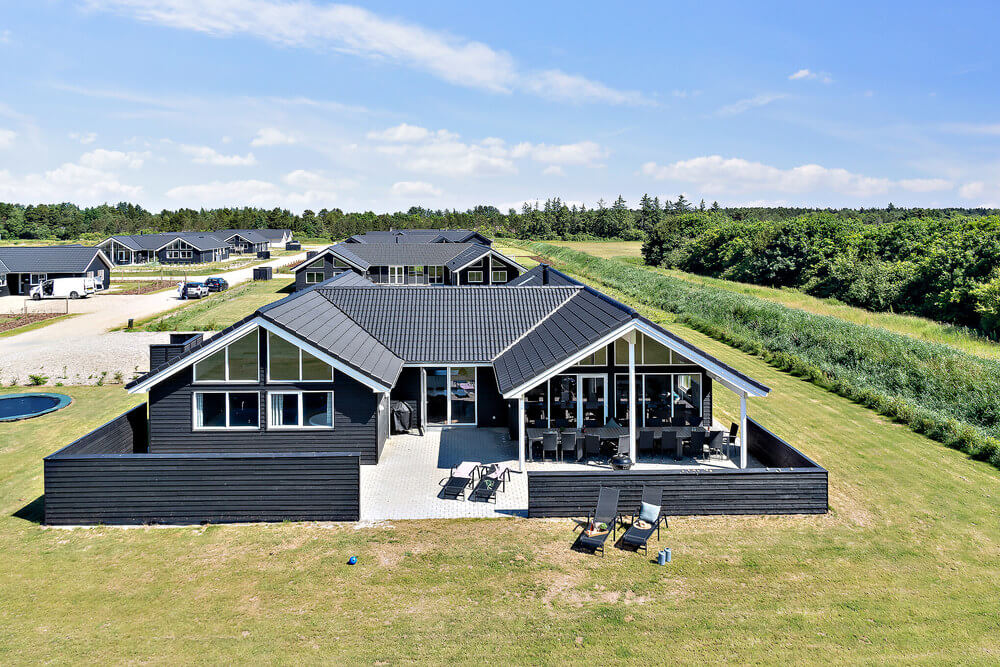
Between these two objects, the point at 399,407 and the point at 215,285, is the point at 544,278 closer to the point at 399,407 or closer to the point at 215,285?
the point at 399,407

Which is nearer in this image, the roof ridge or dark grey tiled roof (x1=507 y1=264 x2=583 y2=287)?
the roof ridge

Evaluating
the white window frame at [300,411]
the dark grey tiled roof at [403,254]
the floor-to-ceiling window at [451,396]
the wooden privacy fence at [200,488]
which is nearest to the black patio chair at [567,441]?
the floor-to-ceiling window at [451,396]

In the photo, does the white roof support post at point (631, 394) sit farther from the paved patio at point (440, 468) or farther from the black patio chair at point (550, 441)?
the black patio chair at point (550, 441)

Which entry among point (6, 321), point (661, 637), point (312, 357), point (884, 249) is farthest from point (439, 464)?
point (884, 249)

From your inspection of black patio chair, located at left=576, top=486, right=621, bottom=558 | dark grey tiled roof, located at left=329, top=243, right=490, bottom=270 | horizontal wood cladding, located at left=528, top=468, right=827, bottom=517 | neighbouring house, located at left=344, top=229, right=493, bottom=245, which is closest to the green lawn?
dark grey tiled roof, located at left=329, top=243, right=490, bottom=270

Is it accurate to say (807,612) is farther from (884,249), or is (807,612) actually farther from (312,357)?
(884,249)

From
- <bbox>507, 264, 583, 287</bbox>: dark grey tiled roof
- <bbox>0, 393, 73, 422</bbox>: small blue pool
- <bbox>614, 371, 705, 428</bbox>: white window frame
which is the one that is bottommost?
<bbox>0, 393, 73, 422</bbox>: small blue pool

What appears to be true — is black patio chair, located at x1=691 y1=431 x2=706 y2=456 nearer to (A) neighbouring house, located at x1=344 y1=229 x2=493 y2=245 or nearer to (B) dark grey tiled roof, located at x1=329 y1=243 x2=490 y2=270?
(B) dark grey tiled roof, located at x1=329 y1=243 x2=490 y2=270
